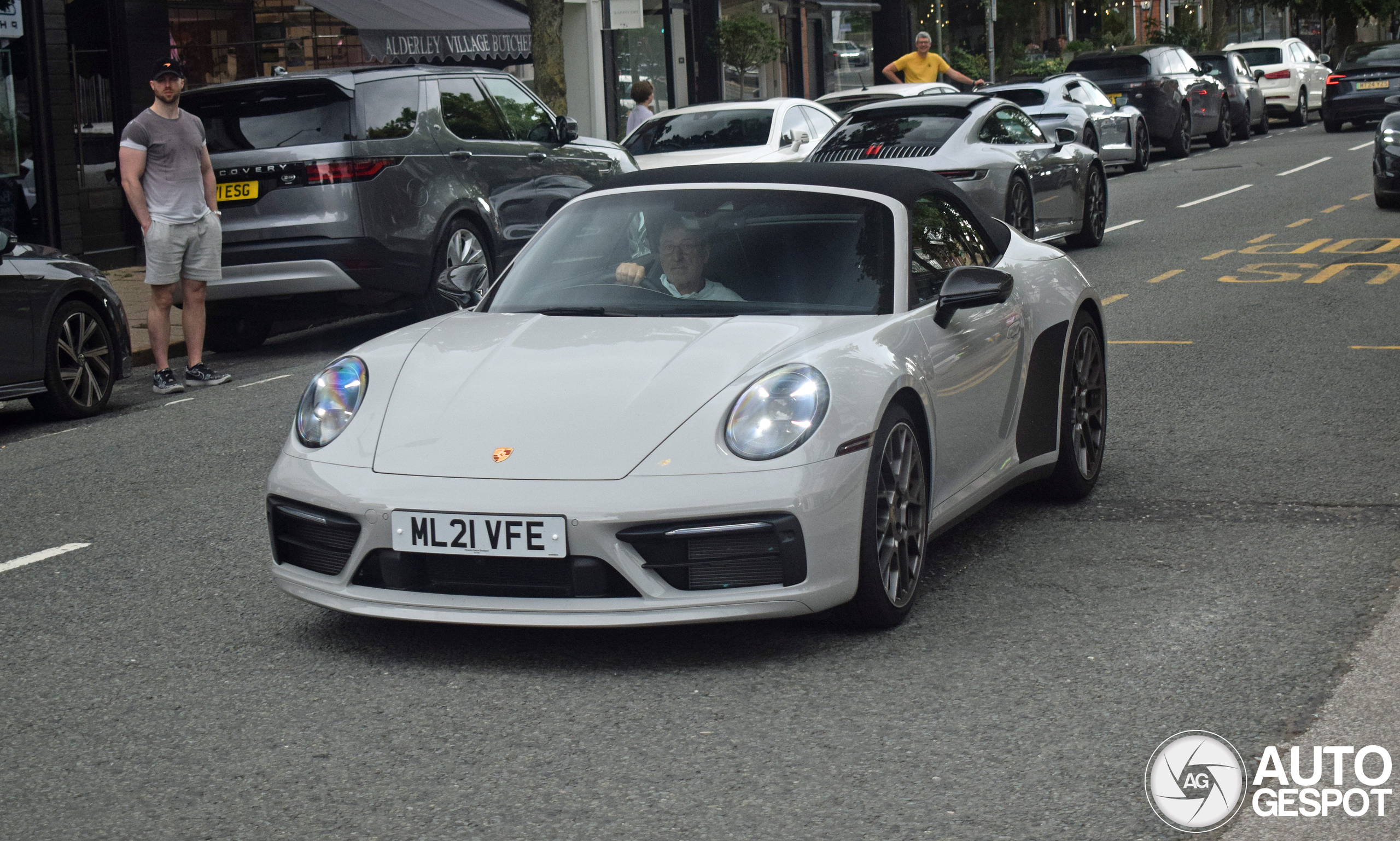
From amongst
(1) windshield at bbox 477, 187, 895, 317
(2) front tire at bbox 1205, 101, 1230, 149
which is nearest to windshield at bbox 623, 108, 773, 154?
(1) windshield at bbox 477, 187, 895, 317

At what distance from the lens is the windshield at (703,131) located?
1678cm

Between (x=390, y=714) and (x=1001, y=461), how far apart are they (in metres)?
2.29

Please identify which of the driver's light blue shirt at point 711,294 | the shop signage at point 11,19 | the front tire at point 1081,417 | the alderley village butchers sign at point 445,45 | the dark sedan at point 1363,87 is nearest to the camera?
the driver's light blue shirt at point 711,294

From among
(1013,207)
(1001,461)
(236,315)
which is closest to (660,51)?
(1013,207)

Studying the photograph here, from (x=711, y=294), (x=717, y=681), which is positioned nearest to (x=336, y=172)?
(x=711, y=294)

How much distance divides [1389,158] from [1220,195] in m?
3.25

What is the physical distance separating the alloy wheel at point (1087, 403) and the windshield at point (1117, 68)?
2189 centimetres

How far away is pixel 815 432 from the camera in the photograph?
14.4 ft

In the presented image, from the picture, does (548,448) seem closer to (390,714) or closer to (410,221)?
(390,714)

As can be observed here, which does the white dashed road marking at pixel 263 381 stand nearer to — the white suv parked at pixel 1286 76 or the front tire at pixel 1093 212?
the front tire at pixel 1093 212

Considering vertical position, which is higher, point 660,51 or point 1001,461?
point 660,51

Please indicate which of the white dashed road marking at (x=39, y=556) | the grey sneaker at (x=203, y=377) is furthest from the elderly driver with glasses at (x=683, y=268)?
the grey sneaker at (x=203, y=377)

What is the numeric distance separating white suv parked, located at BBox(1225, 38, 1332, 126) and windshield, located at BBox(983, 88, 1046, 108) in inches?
602

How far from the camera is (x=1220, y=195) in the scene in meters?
20.4
